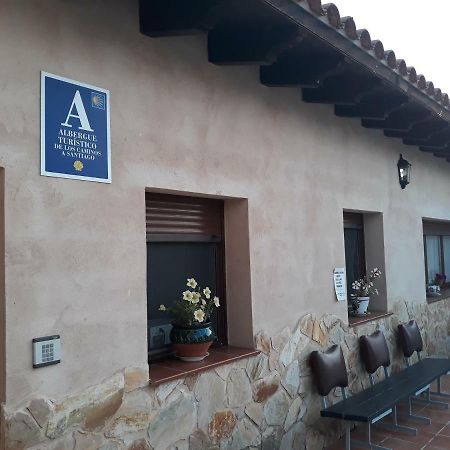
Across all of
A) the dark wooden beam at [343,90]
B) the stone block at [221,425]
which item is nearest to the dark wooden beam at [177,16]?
the dark wooden beam at [343,90]

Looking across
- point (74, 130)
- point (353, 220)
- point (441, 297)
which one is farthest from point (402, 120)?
point (74, 130)

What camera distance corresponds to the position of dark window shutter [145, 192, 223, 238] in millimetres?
3270

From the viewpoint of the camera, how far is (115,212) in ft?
8.85

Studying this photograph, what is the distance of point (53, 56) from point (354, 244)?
409 centimetres

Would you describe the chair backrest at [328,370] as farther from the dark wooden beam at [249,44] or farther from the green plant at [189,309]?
the dark wooden beam at [249,44]

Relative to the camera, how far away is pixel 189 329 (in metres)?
3.18

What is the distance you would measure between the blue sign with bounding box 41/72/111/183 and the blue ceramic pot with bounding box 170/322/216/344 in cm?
112

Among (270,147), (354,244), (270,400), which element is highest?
(270,147)

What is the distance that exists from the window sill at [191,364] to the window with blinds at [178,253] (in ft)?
0.48

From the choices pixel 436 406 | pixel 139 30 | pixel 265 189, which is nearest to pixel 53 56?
pixel 139 30

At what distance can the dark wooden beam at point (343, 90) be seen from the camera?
399 centimetres

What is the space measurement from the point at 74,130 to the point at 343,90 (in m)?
2.49

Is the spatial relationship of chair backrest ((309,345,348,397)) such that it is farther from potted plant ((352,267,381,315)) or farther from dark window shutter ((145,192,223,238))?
dark window shutter ((145,192,223,238))

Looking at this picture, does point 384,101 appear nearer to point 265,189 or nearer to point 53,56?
point 265,189
